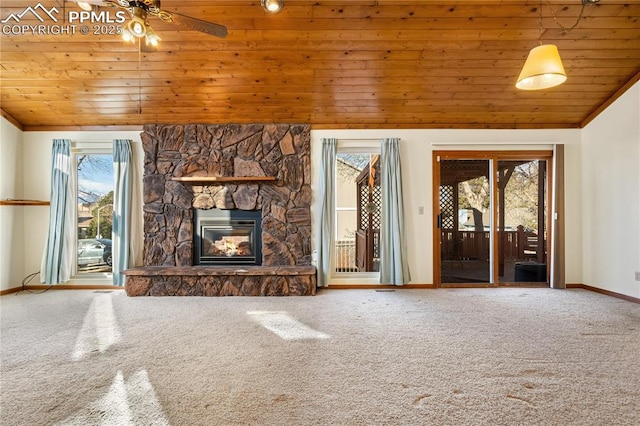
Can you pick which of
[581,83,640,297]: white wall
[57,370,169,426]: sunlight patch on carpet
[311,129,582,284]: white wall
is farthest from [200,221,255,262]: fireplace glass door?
[581,83,640,297]: white wall

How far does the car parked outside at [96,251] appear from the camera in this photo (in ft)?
16.6

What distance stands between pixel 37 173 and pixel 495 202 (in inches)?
277

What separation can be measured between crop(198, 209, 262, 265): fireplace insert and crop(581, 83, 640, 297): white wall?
4.88 metres

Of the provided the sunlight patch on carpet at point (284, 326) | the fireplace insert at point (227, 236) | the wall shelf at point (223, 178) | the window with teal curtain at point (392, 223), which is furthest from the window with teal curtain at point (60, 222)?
the window with teal curtain at point (392, 223)

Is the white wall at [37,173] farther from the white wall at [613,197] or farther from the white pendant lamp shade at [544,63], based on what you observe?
the white wall at [613,197]

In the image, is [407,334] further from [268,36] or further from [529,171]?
[529,171]

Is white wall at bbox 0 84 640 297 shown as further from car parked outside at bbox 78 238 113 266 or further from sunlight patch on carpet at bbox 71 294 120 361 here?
sunlight patch on carpet at bbox 71 294 120 361

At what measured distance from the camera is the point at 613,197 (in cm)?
430

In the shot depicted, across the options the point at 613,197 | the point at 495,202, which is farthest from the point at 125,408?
the point at 613,197

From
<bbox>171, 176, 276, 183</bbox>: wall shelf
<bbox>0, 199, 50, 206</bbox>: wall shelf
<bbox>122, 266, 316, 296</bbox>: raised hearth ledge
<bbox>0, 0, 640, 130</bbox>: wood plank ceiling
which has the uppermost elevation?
<bbox>0, 0, 640, 130</bbox>: wood plank ceiling

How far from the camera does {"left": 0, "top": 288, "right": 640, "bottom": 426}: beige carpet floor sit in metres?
1.78

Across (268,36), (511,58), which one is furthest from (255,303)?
(511,58)

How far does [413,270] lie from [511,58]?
2984 millimetres

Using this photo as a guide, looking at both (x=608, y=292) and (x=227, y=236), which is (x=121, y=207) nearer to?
(x=227, y=236)
